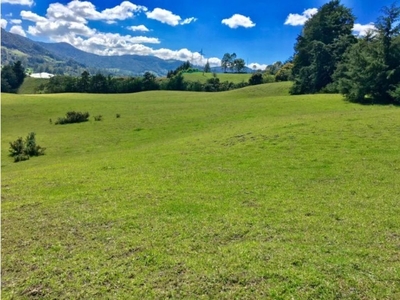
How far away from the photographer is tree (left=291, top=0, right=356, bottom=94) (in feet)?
224

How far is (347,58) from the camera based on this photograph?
58094 millimetres

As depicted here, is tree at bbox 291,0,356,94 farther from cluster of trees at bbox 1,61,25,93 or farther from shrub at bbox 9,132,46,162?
cluster of trees at bbox 1,61,25,93

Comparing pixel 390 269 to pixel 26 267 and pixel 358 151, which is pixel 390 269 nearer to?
pixel 26 267

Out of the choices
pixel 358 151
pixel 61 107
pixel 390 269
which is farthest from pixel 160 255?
pixel 61 107

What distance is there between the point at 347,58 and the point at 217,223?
192 ft

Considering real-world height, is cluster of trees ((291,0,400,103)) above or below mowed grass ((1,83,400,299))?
above

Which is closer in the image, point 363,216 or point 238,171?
point 363,216

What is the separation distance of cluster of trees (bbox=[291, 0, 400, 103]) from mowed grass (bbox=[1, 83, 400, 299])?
2293 cm

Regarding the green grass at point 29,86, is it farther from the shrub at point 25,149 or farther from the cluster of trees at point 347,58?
the shrub at point 25,149

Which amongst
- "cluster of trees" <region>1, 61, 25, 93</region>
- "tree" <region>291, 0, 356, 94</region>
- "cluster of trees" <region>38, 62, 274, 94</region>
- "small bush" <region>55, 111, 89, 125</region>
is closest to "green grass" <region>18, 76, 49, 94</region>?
"cluster of trees" <region>1, 61, 25, 93</region>

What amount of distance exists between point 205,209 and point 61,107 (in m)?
54.1

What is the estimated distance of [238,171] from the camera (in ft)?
53.3

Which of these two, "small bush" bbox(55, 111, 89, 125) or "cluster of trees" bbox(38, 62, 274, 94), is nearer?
"small bush" bbox(55, 111, 89, 125)

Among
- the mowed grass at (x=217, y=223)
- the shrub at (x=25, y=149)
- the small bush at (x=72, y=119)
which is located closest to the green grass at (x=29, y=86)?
the small bush at (x=72, y=119)
